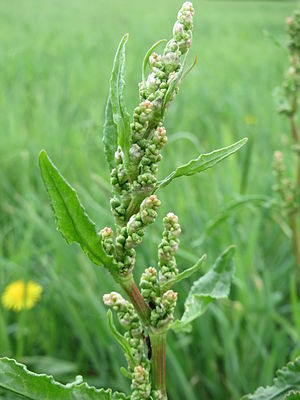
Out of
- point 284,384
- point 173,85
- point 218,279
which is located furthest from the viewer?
point 218,279

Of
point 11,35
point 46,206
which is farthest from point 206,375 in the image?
point 11,35

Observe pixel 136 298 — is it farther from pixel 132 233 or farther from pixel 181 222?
pixel 181 222

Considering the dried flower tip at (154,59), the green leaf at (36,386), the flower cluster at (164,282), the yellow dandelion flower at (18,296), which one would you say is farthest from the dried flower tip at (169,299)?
the yellow dandelion flower at (18,296)

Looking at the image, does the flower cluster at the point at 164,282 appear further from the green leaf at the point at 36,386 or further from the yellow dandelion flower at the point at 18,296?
the yellow dandelion flower at the point at 18,296

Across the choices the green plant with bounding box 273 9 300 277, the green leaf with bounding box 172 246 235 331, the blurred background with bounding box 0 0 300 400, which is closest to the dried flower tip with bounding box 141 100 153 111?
the green leaf with bounding box 172 246 235 331

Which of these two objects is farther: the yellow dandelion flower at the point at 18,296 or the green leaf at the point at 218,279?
the yellow dandelion flower at the point at 18,296

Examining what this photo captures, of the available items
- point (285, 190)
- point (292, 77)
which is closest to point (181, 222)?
point (285, 190)

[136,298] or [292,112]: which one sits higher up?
[292,112]
